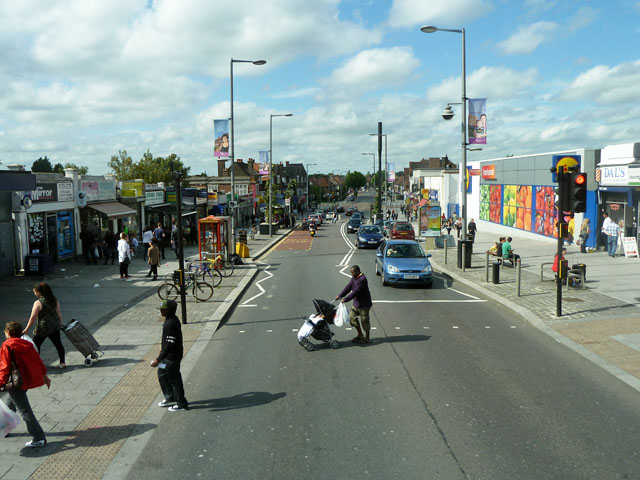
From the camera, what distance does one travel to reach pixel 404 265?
18.1 meters

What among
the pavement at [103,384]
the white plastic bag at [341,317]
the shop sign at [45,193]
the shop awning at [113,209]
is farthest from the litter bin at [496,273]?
the shop awning at [113,209]

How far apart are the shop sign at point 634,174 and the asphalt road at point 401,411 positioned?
47.3 ft

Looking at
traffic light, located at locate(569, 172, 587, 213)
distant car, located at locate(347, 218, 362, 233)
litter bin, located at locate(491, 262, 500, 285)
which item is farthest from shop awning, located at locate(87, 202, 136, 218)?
distant car, located at locate(347, 218, 362, 233)

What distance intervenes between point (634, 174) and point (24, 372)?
78.3 feet

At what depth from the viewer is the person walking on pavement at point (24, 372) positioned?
6.48 metres

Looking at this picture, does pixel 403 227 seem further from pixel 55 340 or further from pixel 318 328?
pixel 55 340

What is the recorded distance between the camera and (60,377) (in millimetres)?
9180

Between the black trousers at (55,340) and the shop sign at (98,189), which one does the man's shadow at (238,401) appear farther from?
the shop sign at (98,189)

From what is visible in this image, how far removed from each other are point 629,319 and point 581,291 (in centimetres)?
373

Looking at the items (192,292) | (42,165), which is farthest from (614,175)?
(42,165)

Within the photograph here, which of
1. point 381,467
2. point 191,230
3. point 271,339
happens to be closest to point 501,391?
point 381,467

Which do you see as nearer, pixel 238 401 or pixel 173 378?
pixel 173 378

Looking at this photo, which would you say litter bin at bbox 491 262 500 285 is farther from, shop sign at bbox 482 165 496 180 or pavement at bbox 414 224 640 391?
shop sign at bbox 482 165 496 180

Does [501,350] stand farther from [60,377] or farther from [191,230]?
[191,230]
